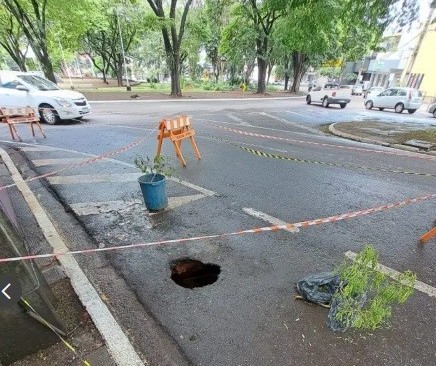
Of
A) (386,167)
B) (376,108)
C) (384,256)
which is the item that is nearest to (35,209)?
A: (384,256)

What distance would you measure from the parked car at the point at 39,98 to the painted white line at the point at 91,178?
23.3ft

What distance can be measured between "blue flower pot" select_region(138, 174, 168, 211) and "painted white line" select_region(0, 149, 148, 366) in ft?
4.49

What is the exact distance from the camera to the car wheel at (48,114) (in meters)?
12.0

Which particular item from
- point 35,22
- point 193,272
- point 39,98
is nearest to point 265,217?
point 193,272

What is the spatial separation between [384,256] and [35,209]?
211 inches

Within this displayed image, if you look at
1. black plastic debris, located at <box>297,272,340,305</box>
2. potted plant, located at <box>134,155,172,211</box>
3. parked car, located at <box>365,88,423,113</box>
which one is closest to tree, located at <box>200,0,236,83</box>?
parked car, located at <box>365,88,423,113</box>

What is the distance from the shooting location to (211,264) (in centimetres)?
363

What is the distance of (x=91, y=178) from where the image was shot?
626 cm

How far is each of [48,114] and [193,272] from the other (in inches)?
456

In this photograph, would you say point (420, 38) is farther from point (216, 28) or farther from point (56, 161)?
point (56, 161)

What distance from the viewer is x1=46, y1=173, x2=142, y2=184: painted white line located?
19.9 feet

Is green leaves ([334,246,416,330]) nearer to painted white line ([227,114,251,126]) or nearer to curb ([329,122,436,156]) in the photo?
curb ([329,122,436,156])

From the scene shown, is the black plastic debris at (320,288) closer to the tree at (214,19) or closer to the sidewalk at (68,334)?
the sidewalk at (68,334)

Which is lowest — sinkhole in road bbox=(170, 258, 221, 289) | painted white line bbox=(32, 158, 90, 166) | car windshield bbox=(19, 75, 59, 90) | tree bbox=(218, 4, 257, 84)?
painted white line bbox=(32, 158, 90, 166)
